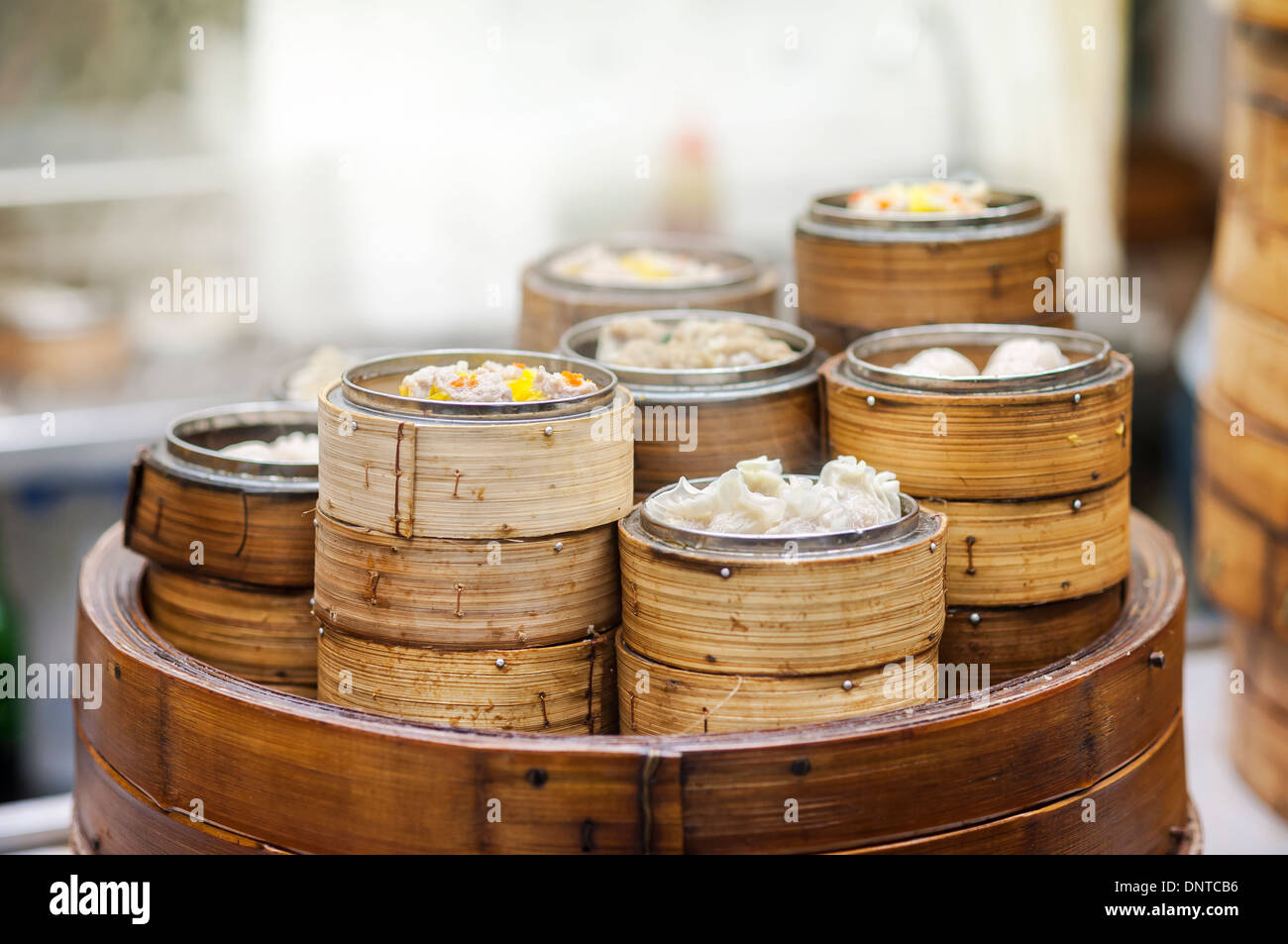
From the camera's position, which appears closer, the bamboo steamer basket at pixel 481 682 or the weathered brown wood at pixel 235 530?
the bamboo steamer basket at pixel 481 682

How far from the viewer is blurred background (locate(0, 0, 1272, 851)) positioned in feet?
15.8

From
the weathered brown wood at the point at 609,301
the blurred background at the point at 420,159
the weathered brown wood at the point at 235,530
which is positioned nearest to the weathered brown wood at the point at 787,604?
the weathered brown wood at the point at 235,530

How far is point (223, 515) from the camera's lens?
2703 millimetres

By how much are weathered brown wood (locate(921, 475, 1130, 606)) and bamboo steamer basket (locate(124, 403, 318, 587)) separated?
128 centimetres

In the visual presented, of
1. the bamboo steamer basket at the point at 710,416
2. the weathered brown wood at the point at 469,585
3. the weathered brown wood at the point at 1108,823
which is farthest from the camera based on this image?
the bamboo steamer basket at the point at 710,416

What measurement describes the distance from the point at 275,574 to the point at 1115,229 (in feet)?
17.5

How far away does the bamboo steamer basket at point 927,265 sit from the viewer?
295 centimetres

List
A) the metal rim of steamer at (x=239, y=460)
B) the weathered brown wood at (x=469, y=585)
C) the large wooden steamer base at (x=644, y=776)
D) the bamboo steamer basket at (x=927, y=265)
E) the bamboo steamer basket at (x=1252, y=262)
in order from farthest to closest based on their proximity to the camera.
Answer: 1. the bamboo steamer basket at (x=1252, y=262)
2. the bamboo steamer basket at (x=927, y=265)
3. the metal rim of steamer at (x=239, y=460)
4. the weathered brown wood at (x=469, y=585)
5. the large wooden steamer base at (x=644, y=776)

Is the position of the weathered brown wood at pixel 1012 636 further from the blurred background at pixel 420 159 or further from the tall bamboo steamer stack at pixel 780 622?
the blurred background at pixel 420 159

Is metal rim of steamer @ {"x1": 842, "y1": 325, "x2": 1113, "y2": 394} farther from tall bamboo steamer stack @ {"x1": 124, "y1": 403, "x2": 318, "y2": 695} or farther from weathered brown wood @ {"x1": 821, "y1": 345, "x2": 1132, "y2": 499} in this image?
tall bamboo steamer stack @ {"x1": 124, "y1": 403, "x2": 318, "y2": 695}

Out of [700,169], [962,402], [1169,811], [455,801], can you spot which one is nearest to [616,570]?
[455,801]

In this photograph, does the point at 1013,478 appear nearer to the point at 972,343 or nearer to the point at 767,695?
the point at 972,343

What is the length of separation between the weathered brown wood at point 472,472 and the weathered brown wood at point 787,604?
15cm

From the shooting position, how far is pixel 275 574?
272cm
